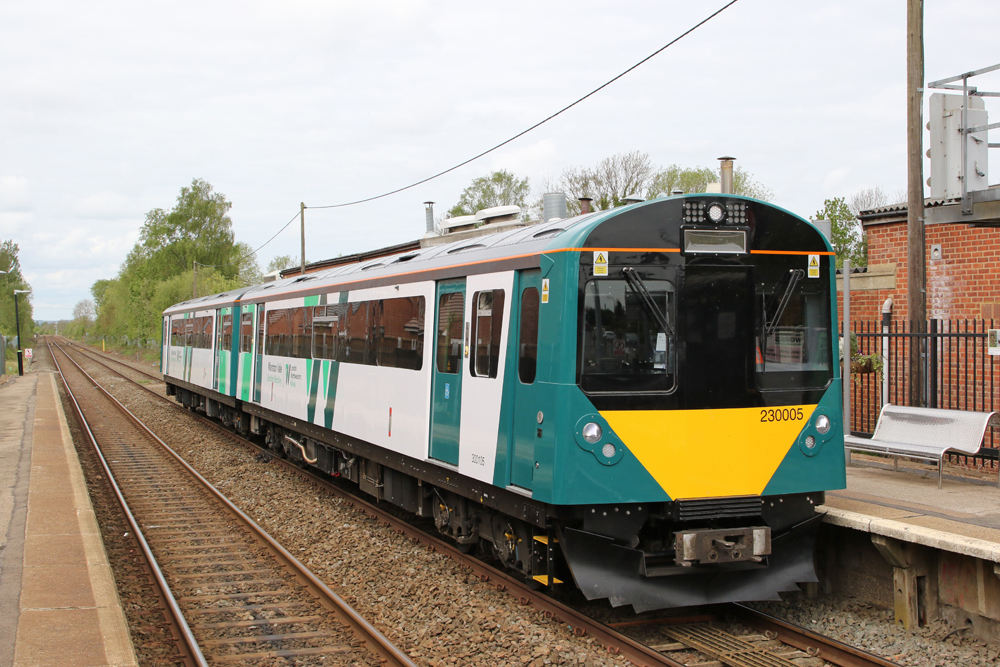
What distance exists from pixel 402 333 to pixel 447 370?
116 cm

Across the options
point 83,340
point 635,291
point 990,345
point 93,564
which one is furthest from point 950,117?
point 83,340

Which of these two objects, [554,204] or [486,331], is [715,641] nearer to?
[486,331]

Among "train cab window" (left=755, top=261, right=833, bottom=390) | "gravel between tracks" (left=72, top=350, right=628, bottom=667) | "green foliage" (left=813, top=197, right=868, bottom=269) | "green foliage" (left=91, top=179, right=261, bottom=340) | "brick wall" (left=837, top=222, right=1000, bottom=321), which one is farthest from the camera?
"green foliage" (left=91, top=179, right=261, bottom=340)

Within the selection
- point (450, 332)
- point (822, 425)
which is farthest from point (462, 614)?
point (822, 425)

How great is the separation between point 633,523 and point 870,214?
31.2 feet

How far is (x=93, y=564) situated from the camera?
24.3 feet

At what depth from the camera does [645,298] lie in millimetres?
5750

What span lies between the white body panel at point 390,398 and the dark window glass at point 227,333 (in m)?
7.11

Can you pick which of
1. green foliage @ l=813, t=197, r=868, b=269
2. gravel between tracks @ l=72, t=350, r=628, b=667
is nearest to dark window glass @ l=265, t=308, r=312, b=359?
gravel between tracks @ l=72, t=350, r=628, b=667

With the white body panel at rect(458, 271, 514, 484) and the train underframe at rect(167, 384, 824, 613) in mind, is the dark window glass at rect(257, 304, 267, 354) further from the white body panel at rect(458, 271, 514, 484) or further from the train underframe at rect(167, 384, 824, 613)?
the train underframe at rect(167, 384, 824, 613)

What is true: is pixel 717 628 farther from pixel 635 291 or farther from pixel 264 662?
pixel 264 662

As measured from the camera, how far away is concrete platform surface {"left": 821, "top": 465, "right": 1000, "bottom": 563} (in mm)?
5508

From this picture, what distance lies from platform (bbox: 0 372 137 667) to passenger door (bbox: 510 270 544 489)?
277cm

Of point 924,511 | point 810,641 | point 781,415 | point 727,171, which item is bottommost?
point 810,641
